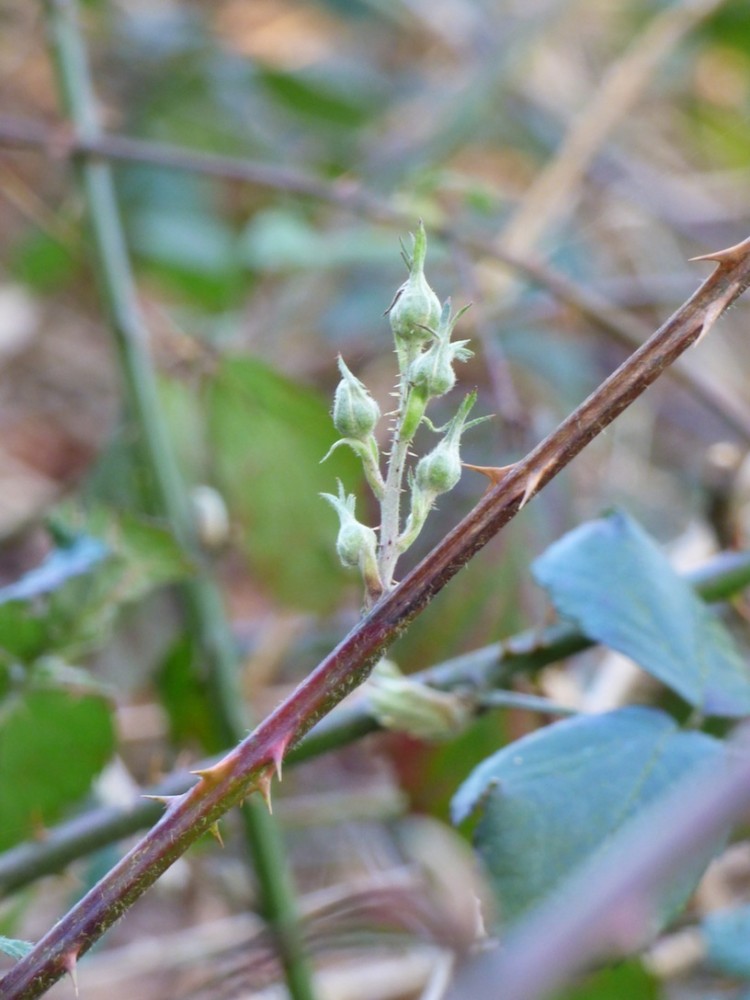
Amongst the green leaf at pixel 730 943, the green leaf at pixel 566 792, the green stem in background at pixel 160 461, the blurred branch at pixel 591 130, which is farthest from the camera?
the blurred branch at pixel 591 130

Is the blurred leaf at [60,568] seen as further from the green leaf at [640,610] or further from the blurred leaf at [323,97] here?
the blurred leaf at [323,97]

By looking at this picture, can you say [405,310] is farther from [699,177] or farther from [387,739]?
[699,177]

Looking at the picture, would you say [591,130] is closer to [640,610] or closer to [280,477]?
[280,477]

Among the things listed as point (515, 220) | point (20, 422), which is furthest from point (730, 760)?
point (20, 422)

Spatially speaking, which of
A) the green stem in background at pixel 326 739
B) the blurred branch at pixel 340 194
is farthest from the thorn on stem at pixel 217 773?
the blurred branch at pixel 340 194

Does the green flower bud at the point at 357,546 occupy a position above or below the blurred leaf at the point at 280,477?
below

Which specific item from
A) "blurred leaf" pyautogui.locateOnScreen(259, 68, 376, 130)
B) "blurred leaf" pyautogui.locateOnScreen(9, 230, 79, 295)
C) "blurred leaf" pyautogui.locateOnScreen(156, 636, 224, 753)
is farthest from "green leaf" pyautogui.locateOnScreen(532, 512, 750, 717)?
"blurred leaf" pyautogui.locateOnScreen(259, 68, 376, 130)

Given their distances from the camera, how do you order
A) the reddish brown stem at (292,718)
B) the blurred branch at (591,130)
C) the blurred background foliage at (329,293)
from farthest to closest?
1. the blurred branch at (591,130)
2. the blurred background foliage at (329,293)
3. the reddish brown stem at (292,718)
